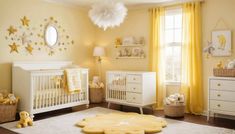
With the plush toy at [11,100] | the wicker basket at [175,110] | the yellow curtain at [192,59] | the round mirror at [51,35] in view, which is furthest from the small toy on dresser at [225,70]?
the plush toy at [11,100]

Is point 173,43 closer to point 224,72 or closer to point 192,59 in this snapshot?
point 192,59

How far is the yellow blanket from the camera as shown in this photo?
447 centimetres

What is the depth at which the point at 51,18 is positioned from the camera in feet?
16.6

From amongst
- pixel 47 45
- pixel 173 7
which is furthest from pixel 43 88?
pixel 173 7

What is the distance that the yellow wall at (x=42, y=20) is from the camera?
14.2ft

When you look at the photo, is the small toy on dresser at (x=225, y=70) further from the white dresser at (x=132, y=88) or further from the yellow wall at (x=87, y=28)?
the white dresser at (x=132, y=88)

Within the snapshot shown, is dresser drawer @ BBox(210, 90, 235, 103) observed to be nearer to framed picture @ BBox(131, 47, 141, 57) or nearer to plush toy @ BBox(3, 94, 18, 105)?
framed picture @ BBox(131, 47, 141, 57)

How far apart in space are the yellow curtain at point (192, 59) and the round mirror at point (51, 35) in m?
2.73

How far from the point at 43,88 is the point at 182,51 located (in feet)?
8.98

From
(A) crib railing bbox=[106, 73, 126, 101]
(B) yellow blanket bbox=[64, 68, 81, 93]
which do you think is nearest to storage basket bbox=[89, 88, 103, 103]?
(A) crib railing bbox=[106, 73, 126, 101]

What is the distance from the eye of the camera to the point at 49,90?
14.1 ft

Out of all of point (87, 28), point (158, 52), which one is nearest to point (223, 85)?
point (158, 52)

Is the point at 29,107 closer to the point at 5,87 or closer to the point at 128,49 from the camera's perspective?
the point at 5,87

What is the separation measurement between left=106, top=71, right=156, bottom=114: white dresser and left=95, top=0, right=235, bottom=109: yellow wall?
1.60 feet
